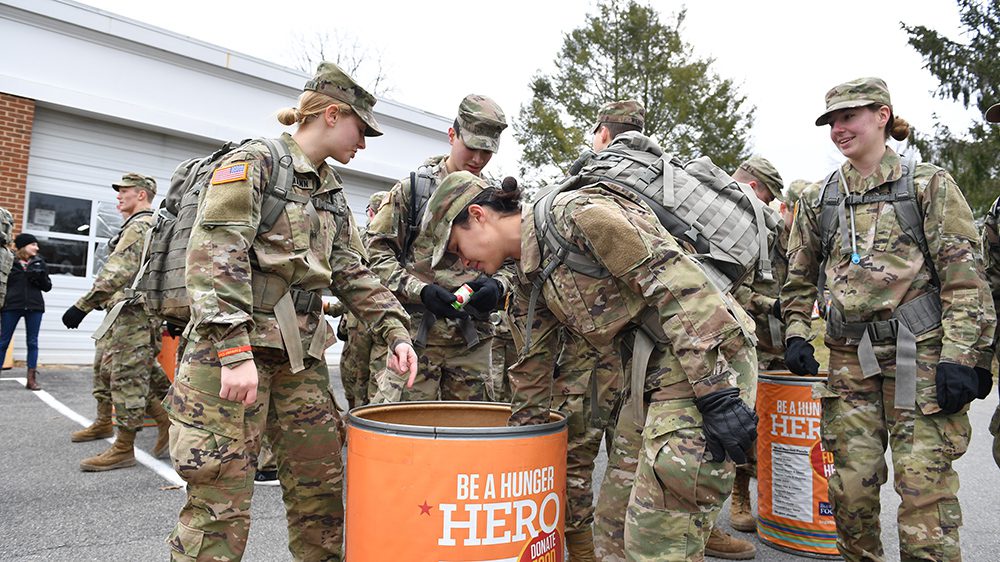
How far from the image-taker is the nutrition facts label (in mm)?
3670

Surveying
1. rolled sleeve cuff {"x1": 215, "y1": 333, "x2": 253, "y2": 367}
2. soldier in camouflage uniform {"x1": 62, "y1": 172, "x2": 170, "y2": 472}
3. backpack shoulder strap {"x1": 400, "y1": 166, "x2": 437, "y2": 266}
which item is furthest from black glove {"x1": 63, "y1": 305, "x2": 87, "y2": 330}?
rolled sleeve cuff {"x1": 215, "y1": 333, "x2": 253, "y2": 367}

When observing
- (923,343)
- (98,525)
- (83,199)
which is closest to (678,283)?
(923,343)

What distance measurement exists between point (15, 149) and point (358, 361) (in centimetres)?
733

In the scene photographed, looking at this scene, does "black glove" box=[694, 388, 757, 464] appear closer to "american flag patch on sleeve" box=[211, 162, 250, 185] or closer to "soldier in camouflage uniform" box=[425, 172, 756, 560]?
"soldier in camouflage uniform" box=[425, 172, 756, 560]

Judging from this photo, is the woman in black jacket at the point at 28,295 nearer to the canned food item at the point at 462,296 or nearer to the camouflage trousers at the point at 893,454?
the canned food item at the point at 462,296

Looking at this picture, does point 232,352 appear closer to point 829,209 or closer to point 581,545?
point 581,545

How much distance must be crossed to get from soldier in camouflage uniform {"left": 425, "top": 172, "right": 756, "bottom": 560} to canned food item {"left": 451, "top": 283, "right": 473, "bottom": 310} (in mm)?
1155

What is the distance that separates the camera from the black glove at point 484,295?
→ 3.58 m

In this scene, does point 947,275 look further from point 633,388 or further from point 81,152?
point 81,152

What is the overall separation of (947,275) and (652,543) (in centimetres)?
183

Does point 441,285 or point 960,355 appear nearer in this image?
point 960,355

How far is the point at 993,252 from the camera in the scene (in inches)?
127

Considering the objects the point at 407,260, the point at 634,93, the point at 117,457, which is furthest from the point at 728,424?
the point at 634,93

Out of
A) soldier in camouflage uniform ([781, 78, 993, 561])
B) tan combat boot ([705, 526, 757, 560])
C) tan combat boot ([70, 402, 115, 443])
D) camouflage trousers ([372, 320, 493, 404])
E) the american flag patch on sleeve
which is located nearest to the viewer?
the american flag patch on sleeve
